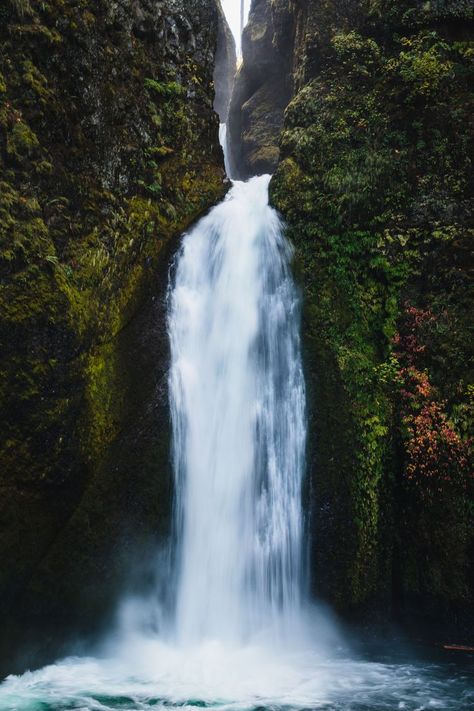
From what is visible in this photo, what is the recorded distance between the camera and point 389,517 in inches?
278

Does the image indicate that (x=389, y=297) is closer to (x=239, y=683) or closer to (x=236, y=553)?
(x=236, y=553)

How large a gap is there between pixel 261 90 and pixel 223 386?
15285 mm

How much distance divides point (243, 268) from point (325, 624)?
209 inches

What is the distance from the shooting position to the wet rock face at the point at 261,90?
1609 cm

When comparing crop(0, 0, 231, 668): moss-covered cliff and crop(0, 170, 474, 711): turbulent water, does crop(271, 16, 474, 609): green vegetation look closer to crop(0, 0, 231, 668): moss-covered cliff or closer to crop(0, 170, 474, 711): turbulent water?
crop(0, 170, 474, 711): turbulent water

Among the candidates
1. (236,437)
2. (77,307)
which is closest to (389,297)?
(236,437)

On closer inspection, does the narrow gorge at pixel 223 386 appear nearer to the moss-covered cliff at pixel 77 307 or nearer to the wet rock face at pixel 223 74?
the moss-covered cliff at pixel 77 307

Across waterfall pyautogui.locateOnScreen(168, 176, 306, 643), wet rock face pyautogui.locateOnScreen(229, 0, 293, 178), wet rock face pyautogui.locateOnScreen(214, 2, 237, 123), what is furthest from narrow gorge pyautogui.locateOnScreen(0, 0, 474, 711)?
wet rock face pyautogui.locateOnScreen(214, 2, 237, 123)

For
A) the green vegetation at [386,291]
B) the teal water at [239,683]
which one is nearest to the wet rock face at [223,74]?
the green vegetation at [386,291]

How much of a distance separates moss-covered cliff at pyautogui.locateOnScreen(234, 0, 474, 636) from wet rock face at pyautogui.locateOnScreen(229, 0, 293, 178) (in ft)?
22.6

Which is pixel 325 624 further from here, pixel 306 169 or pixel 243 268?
pixel 306 169

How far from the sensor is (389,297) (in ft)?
25.7

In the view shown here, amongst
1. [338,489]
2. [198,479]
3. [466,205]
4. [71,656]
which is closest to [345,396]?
[338,489]

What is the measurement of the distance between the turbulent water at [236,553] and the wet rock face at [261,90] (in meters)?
10.4
